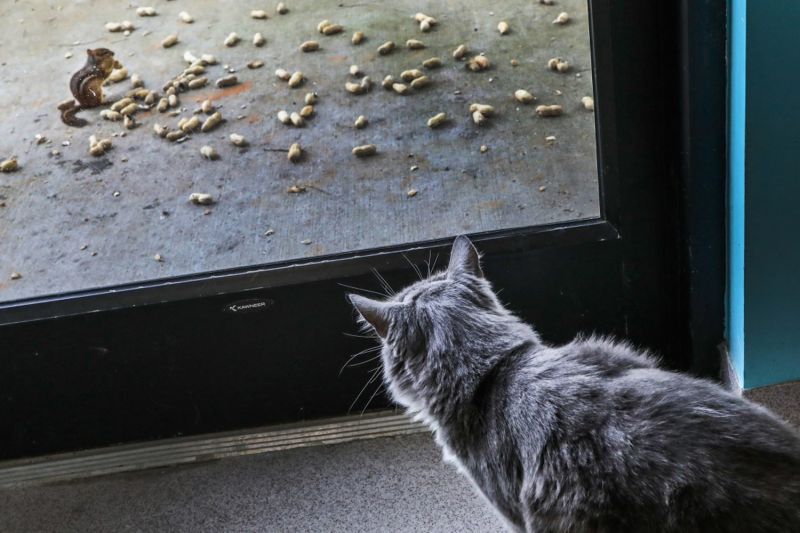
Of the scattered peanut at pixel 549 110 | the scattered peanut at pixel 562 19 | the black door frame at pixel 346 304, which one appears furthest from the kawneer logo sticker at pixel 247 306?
the scattered peanut at pixel 562 19

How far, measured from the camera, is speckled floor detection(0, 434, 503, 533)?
1814 millimetres

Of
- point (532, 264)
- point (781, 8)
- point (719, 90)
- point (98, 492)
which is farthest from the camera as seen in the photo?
point (98, 492)

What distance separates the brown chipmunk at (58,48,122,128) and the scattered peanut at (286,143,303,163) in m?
0.37

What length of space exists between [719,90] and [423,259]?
0.65 meters

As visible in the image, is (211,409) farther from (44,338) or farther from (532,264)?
(532,264)

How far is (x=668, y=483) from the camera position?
3.70 ft

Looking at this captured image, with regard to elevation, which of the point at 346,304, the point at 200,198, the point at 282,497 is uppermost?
the point at 200,198

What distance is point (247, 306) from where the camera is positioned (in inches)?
74.7

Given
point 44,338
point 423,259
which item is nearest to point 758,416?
point 423,259

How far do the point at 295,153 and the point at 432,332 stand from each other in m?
0.62

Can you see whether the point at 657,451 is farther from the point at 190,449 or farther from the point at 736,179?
the point at 190,449

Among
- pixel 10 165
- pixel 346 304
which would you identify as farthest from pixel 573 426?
pixel 10 165

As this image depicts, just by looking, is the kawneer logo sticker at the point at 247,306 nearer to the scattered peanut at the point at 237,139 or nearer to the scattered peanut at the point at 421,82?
the scattered peanut at the point at 237,139

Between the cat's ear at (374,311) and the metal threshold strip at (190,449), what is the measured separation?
1.97 ft
